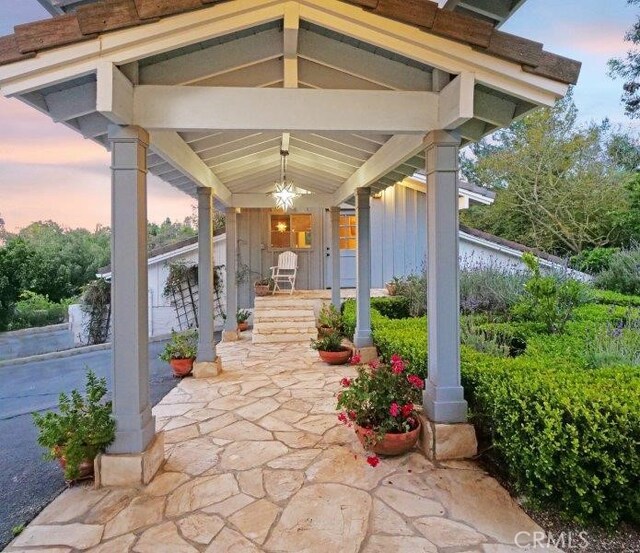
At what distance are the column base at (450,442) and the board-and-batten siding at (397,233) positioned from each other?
21.3ft

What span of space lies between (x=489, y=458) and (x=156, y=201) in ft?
65.2

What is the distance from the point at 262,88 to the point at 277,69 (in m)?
0.47

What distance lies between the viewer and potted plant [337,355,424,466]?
9.15 ft

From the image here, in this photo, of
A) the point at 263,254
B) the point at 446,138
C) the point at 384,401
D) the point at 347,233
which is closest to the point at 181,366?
the point at 384,401

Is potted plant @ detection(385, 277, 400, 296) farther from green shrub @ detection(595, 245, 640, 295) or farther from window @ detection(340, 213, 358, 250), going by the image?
green shrub @ detection(595, 245, 640, 295)

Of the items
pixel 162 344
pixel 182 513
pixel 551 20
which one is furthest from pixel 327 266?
pixel 551 20

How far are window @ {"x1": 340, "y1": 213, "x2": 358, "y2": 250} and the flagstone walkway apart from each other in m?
6.18

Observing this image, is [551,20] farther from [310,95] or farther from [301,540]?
[301,540]

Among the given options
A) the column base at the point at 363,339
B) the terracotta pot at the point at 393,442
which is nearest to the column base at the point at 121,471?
the terracotta pot at the point at 393,442

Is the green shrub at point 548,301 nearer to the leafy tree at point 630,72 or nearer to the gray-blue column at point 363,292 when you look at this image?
the gray-blue column at point 363,292

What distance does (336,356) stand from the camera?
5.38 meters

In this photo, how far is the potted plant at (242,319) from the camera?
26.2 ft

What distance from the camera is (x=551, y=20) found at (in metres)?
12.4

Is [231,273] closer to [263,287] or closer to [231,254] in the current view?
[231,254]
